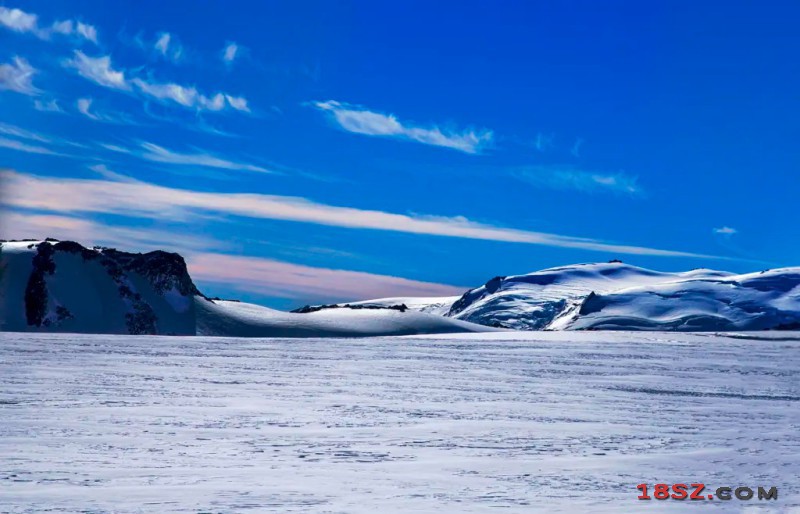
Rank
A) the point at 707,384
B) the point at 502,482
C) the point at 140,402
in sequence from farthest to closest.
→ the point at 707,384
the point at 140,402
the point at 502,482

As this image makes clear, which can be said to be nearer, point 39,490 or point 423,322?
point 39,490

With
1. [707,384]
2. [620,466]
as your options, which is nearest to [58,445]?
[620,466]

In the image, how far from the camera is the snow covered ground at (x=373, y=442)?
28.8 ft

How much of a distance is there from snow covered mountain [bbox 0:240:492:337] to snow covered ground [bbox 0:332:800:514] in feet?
179

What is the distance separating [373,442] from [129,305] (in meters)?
74.6

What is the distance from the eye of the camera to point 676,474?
10625 millimetres

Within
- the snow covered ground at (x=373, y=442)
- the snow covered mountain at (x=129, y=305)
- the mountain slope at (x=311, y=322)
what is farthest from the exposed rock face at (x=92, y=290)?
the snow covered ground at (x=373, y=442)

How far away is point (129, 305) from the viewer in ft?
272

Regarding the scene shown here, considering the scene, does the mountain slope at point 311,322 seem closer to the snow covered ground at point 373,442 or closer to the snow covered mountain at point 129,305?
the snow covered mountain at point 129,305

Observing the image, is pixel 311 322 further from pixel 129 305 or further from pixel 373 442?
pixel 373 442

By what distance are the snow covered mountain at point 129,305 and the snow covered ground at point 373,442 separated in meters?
54.6

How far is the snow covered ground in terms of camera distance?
28.8ft

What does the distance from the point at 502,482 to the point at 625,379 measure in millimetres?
19496

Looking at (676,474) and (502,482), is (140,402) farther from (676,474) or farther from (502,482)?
(676,474)
